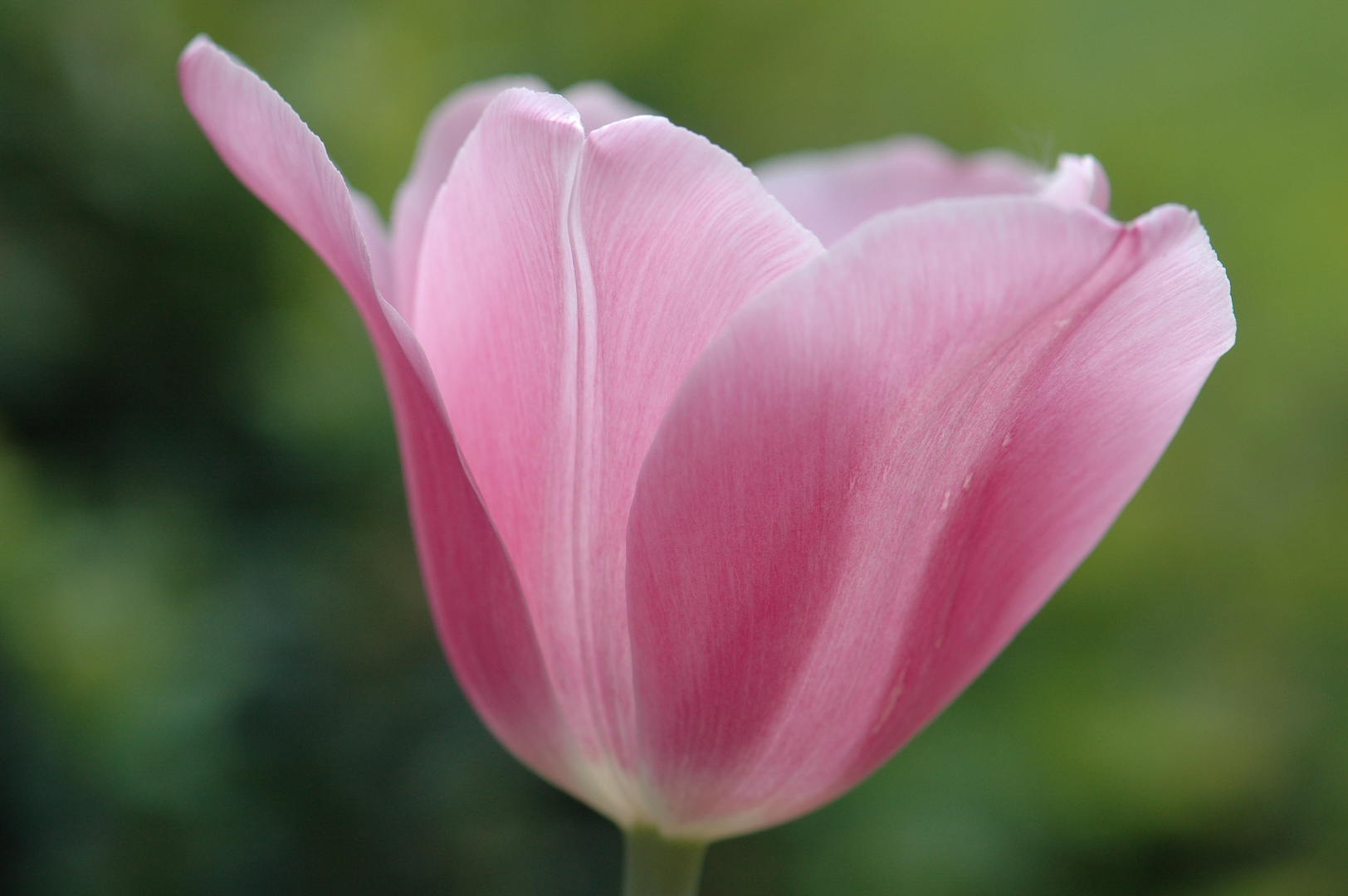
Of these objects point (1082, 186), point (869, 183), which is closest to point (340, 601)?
point (869, 183)

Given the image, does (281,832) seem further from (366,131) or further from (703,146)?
(703,146)

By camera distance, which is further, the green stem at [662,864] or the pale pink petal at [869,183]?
the pale pink petal at [869,183]

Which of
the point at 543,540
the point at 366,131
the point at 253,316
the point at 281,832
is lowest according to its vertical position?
the point at 281,832

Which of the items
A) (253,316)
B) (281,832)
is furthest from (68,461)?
(281,832)

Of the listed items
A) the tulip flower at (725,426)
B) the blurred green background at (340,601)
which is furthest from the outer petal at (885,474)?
the blurred green background at (340,601)

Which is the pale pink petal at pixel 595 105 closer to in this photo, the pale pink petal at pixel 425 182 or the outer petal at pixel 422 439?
the pale pink petal at pixel 425 182

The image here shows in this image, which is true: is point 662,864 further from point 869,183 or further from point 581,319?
point 869,183
